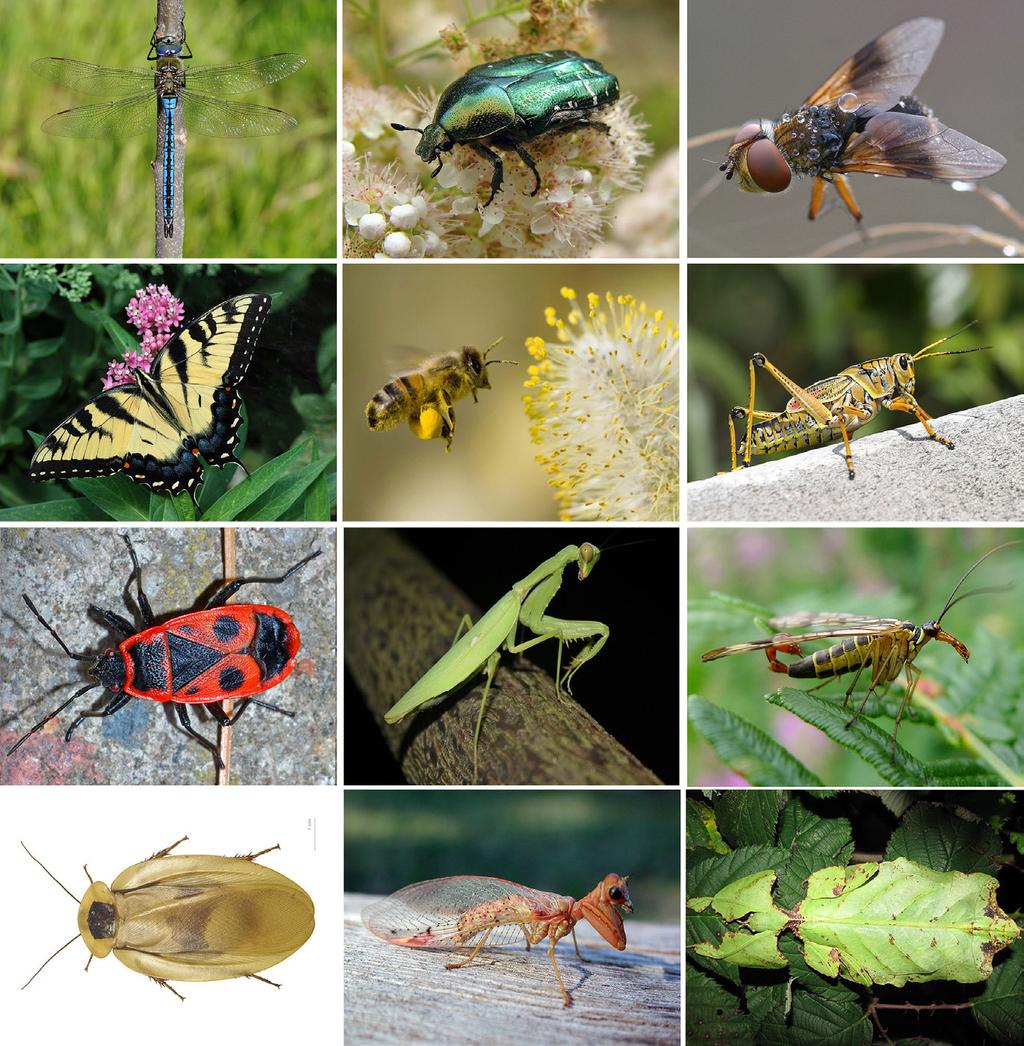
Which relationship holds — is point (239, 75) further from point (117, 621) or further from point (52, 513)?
point (117, 621)

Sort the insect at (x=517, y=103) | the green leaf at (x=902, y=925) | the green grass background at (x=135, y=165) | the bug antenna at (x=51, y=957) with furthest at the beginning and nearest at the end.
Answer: the green grass background at (x=135, y=165) → the bug antenna at (x=51, y=957) → the green leaf at (x=902, y=925) → the insect at (x=517, y=103)

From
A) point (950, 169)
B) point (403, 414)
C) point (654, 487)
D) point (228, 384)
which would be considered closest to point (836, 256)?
point (950, 169)

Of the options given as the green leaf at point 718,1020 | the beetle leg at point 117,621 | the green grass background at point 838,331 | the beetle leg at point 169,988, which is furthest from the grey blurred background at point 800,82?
the beetle leg at point 169,988

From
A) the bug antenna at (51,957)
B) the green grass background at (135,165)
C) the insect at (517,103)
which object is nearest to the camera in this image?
the insect at (517,103)

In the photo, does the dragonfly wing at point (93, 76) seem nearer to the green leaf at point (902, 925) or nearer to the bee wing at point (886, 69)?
the bee wing at point (886, 69)

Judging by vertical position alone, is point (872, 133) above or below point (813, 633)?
above

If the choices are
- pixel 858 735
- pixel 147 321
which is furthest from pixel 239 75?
pixel 858 735

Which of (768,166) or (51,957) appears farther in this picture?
(51,957)

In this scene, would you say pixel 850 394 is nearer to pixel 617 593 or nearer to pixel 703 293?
pixel 703 293
